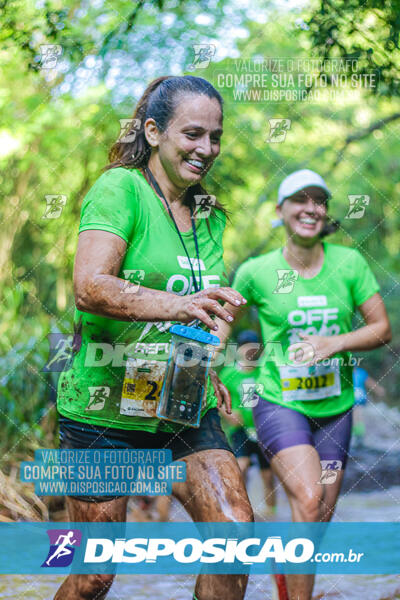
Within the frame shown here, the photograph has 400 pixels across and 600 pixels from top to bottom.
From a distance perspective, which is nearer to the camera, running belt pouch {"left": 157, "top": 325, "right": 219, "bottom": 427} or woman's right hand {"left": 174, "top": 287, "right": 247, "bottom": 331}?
woman's right hand {"left": 174, "top": 287, "right": 247, "bottom": 331}

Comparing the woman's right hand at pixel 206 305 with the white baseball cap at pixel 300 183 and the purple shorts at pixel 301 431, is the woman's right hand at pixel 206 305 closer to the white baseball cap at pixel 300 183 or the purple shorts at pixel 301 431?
the purple shorts at pixel 301 431

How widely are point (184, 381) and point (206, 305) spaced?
50 cm

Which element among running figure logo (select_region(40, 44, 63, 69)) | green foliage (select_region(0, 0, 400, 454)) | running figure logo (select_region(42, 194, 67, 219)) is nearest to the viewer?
running figure logo (select_region(42, 194, 67, 219))

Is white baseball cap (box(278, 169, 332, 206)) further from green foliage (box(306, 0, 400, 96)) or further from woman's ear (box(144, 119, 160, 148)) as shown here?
woman's ear (box(144, 119, 160, 148))

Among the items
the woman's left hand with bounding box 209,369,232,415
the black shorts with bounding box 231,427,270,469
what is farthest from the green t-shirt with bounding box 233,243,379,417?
the black shorts with bounding box 231,427,270,469

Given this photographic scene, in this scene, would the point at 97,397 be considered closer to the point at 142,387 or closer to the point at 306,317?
the point at 142,387

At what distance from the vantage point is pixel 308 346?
10.2 ft

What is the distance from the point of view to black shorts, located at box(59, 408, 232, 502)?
235 cm

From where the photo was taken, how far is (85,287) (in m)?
2.07

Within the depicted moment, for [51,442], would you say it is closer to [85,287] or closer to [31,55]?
[31,55]

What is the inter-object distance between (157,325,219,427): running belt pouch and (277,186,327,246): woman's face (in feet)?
3.86

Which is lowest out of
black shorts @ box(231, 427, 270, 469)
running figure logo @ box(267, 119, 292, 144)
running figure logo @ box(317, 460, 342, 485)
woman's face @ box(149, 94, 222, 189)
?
black shorts @ box(231, 427, 270, 469)

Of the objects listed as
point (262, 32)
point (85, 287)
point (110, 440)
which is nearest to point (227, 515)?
point (110, 440)

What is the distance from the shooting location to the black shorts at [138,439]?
2.35m
